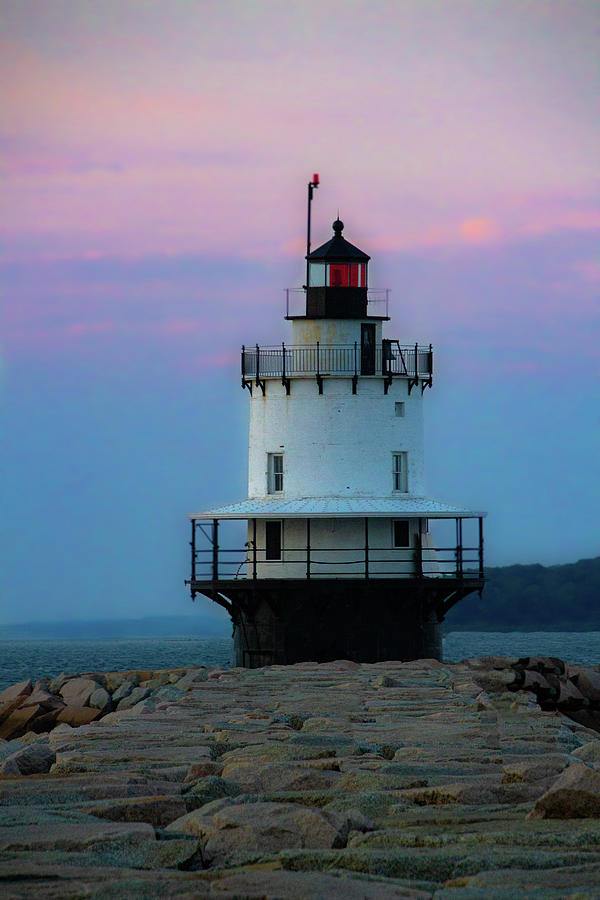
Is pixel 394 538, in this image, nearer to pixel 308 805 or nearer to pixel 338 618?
pixel 338 618

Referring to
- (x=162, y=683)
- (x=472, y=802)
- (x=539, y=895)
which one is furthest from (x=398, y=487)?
(x=539, y=895)

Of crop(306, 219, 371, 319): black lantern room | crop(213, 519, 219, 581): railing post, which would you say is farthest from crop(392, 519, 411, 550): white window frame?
crop(306, 219, 371, 319): black lantern room

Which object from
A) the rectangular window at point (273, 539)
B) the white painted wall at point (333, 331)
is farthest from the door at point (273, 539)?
the white painted wall at point (333, 331)

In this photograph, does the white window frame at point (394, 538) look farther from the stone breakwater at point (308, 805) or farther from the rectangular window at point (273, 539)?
the stone breakwater at point (308, 805)

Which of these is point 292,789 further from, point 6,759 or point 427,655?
point 427,655

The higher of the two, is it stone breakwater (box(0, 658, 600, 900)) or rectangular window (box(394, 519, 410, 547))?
rectangular window (box(394, 519, 410, 547))

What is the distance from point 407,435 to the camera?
108 ft

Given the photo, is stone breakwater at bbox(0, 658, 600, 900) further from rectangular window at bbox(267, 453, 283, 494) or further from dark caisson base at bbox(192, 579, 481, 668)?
rectangular window at bbox(267, 453, 283, 494)

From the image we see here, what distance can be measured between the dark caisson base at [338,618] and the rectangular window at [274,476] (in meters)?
2.90

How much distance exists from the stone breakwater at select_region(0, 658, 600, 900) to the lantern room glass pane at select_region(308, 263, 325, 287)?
17394 millimetres

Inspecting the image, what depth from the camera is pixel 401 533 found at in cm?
3222

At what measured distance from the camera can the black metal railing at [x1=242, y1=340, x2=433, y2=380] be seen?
32.9 meters

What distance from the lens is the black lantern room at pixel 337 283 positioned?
33.6m

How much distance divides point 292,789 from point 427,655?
69.9 feet
